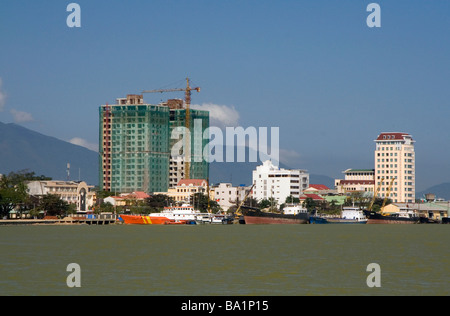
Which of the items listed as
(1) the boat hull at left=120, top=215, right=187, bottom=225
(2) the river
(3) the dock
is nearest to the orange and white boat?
(1) the boat hull at left=120, top=215, right=187, bottom=225

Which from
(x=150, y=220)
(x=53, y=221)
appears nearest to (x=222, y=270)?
(x=53, y=221)

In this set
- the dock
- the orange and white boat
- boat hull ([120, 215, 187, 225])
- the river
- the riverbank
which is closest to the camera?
the river

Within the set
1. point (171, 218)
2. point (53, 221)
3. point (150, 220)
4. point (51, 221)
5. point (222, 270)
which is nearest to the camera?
point (222, 270)

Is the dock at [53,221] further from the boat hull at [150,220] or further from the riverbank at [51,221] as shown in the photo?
the boat hull at [150,220]

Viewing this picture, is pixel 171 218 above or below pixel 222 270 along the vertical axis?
below

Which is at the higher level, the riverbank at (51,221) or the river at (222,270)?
the river at (222,270)

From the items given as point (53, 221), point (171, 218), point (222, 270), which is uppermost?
point (222, 270)

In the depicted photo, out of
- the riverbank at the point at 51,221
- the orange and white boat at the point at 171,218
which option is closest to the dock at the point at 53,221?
the riverbank at the point at 51,221

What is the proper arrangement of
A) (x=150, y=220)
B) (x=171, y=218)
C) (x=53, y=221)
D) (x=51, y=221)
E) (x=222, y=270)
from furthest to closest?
(x=150, y=220) → (x=171, y=218) → (x=53, y=221) → (x=51, y=221) → (x=222, y=270)

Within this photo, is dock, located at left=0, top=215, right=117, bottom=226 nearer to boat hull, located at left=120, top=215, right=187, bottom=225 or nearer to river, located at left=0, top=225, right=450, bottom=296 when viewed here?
boat hull, located at left=120, top=215, right=187, bottom=225

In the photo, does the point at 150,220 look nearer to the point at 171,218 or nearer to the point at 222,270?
the point at 171,218

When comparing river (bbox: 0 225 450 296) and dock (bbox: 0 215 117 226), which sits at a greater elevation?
river (bbox: 0 225 450 296)
